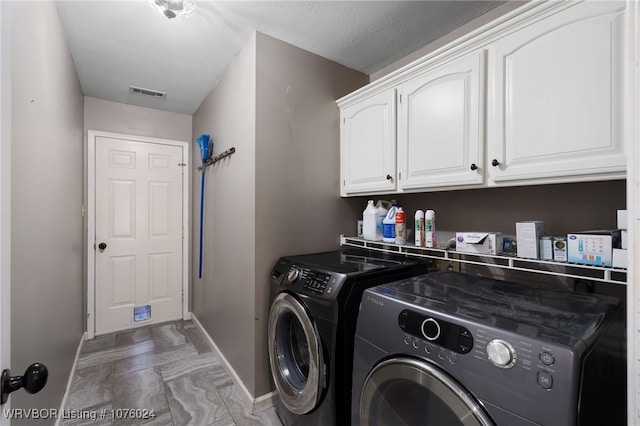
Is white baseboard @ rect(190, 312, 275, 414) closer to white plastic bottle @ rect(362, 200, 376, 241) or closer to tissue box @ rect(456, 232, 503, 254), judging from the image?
white plastic bottle @ rect(362, 200, 376, 241)

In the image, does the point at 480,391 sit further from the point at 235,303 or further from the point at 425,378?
the point at 235,303

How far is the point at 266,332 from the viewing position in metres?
1.82

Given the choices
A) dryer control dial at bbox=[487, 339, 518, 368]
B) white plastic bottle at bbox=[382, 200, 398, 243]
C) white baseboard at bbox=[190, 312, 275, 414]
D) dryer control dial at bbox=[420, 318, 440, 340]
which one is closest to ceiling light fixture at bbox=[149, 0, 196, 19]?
white plastic bottle at bbox=[382, 200, 398, 243]

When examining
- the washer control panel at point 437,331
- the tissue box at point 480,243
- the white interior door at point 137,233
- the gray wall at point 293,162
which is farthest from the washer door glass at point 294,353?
the white interior door at point 137,233

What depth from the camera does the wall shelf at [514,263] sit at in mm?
1027

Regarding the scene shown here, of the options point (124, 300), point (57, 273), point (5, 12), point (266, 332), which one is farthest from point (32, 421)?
point (124, 300)

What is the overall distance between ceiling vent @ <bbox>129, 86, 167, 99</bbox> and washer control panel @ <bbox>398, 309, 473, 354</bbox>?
290 centimetres

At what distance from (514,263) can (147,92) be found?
3224 millimetres

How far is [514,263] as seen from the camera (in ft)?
4.72

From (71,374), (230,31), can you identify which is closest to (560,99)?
(230,31)

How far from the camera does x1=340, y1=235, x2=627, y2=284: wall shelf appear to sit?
1.03m

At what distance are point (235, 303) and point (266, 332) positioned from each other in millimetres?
381

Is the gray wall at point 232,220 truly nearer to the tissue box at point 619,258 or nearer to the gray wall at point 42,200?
the gray wall at point 42,200

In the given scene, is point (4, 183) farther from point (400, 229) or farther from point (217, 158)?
point (217, 158)
